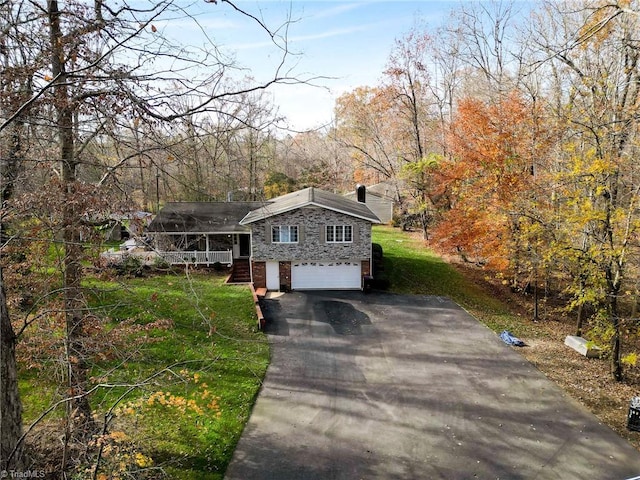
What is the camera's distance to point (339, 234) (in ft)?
69.8

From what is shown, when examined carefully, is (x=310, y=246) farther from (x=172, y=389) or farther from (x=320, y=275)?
(x=172, y=389)

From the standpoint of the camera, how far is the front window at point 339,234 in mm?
21188

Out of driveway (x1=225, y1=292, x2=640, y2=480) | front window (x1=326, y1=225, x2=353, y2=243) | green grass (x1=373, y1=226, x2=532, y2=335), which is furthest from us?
front window (x1=326, y1=225, x2=353, y2=243)

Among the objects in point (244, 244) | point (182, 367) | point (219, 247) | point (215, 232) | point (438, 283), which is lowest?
point (182, 367)

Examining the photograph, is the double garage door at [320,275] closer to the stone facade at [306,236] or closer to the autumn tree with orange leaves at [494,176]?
the stone facade at [306,236]

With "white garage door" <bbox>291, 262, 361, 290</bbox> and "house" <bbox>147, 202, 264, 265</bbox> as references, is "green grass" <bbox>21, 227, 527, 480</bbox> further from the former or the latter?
"white garage door" <bbox>291, 262, 361, 290</bbox>

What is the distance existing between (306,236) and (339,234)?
1.69m

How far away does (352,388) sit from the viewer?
1208 cm

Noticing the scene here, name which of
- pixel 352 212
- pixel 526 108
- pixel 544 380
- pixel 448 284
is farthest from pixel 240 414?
pixel 526 108

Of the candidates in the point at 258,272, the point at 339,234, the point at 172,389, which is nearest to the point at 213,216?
the point at 258,272

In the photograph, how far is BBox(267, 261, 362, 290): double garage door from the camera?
2138 centimetres

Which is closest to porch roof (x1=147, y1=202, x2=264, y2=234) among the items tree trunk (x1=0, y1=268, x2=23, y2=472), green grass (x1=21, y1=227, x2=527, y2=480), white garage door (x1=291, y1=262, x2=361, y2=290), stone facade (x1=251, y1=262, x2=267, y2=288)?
green grass (x1=21, y1=227, x2=527, y2=480)

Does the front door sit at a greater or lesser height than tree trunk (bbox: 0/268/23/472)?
A: greater

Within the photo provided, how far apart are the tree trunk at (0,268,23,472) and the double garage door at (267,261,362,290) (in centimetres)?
1702
